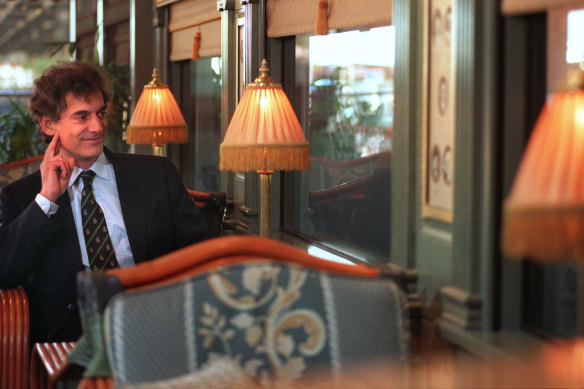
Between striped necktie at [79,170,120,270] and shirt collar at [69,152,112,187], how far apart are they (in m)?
0.04

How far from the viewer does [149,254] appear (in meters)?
2.92

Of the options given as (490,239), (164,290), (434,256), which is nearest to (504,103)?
(490,239)

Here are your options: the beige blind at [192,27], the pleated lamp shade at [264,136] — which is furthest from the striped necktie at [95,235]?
the beige blind at [192,27]

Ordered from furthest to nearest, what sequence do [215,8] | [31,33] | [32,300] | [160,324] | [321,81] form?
1. [31,33]
2. [215,8]
3. [321,81]
4. [32,300]
5. [160,324]

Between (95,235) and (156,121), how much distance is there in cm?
200

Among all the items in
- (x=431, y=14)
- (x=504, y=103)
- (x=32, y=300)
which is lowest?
(x=32, y=300)

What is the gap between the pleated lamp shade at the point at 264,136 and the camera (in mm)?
2971

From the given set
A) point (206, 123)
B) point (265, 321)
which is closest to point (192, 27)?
point (206, 123)

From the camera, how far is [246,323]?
1.80 metres

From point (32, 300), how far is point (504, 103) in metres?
1.64

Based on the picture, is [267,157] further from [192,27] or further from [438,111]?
[192,27]

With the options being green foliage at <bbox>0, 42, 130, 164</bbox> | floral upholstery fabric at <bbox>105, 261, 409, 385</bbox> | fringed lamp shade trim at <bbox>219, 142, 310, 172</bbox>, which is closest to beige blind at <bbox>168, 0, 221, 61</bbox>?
green foliage at <bbox>0, 42, 130, 164</bbox>

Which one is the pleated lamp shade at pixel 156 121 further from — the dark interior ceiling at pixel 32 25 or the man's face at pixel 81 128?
the dark interior ceiling at pixel 32 25

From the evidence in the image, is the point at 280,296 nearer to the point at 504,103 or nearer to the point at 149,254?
the point at 504,103
